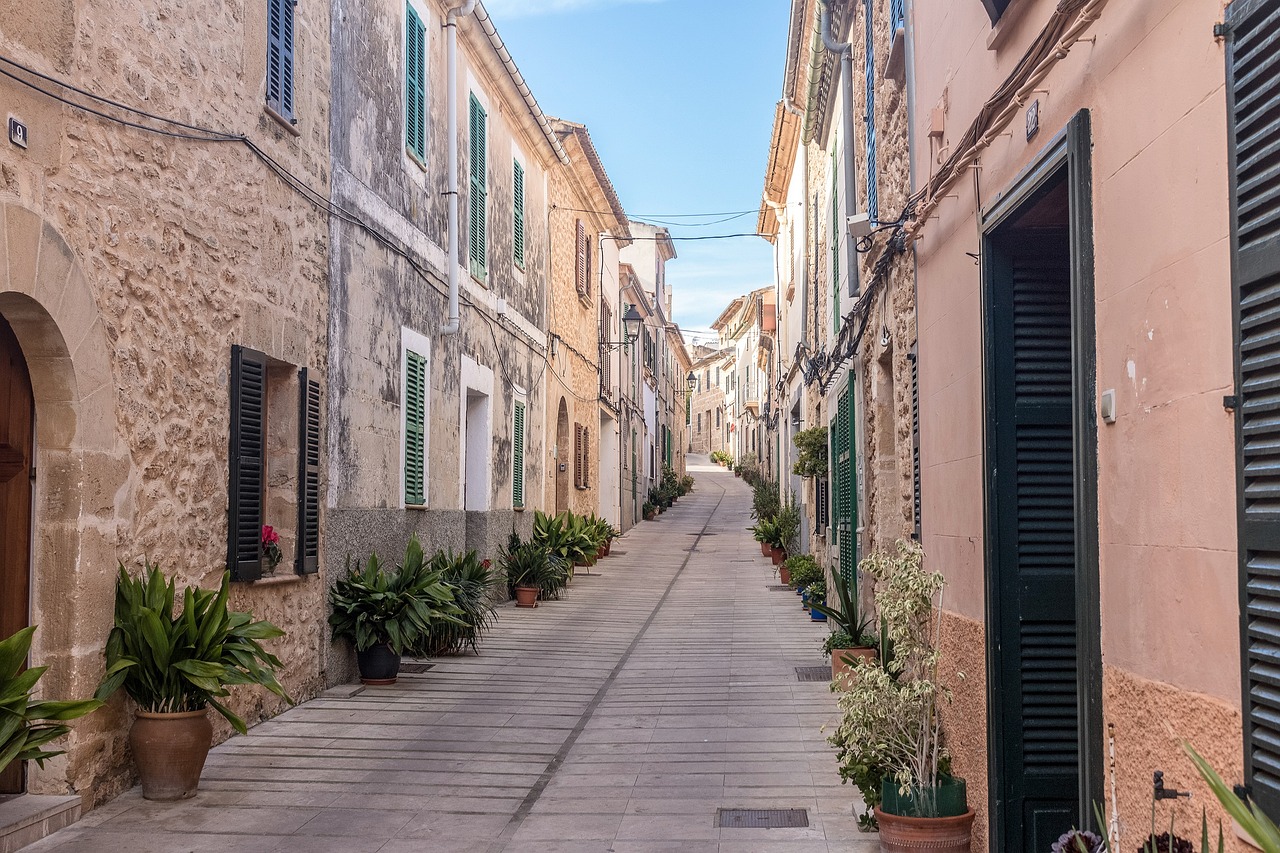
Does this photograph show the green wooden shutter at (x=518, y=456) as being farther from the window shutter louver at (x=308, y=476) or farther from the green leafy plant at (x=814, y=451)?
the window shutter louver at (x=308, y=476)

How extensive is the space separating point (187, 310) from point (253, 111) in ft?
5.61

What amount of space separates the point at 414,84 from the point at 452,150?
131cm

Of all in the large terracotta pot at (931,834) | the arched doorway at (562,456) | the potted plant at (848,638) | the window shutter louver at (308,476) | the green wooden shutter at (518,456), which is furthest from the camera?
the arched doorway at (562,456)

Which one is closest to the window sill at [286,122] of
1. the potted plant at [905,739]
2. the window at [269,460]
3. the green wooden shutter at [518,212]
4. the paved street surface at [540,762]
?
the window at [269,460]

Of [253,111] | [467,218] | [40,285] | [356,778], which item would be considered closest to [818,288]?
[467,218]

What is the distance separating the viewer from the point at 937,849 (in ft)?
17.0

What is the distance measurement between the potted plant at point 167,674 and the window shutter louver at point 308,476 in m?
2.50

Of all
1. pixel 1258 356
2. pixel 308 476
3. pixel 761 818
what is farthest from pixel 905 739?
pixel 308 476

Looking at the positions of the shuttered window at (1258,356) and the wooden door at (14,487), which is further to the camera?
the wooden door at (14,487)

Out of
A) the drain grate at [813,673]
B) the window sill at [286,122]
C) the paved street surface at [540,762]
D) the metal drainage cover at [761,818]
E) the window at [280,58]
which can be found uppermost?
the window at [280,58]

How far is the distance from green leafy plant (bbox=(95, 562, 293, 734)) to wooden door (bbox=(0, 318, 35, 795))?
0.55 meters

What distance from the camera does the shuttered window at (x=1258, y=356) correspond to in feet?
8.16

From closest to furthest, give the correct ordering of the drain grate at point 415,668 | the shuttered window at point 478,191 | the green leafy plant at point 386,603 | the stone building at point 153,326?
1. the stone building at point 153,326
2. the green leafy plant at point 386,603
3. the drain grate at point 415,668
4. the shuttered window at point 478,191

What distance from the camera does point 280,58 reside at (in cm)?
881
